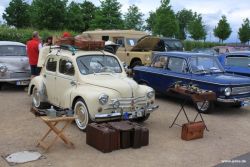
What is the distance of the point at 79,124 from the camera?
8.24 m

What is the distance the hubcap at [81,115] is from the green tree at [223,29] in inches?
1602

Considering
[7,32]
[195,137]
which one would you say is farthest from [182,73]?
[7,32]

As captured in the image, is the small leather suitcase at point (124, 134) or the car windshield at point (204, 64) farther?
the car windshield at point (204, 64)

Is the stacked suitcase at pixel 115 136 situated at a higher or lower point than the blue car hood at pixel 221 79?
lower

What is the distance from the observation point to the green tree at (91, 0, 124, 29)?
3649 cm

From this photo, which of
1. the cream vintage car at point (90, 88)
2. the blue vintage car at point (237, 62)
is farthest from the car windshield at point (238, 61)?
the cream vintage car at point (90, 88)

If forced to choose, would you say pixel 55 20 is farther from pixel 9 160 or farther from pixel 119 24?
pixel 9 160

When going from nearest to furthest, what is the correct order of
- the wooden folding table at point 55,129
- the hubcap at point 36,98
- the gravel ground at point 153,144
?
the gravel ground at point 153,144 → the wooden folding table at point 55,129 → the hubcap at point 36,98

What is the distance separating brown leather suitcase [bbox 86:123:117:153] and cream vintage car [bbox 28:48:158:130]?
0.64 meters

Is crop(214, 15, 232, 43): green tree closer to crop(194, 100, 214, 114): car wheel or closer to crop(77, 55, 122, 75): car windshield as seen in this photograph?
crop(194, 100, 214, 114): car wheel

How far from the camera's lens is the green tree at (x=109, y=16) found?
1437 inches

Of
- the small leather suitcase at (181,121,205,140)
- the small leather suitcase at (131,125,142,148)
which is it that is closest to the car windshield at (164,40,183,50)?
the small leather suitcase at (181,121,205,140)

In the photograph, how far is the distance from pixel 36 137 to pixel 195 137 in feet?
10.7

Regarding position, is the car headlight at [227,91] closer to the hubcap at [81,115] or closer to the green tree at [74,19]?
the hubcap at [81,115]
